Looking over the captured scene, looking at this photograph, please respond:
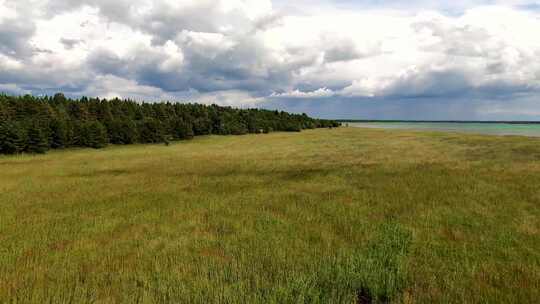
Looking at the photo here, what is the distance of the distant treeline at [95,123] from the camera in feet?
189

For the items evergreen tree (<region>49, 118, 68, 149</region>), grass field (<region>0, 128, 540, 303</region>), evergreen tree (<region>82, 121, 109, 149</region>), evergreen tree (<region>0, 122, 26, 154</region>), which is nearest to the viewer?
grass field (<region>0, 128, 540, 303</region>)

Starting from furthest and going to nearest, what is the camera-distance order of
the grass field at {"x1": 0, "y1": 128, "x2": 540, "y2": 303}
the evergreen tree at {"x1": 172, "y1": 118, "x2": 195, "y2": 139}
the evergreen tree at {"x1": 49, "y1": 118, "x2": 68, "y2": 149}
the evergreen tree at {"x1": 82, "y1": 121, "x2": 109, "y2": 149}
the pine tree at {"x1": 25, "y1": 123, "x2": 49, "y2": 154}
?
the evergreen tree at {"x1": 172, "y1": 118, "x2": 195, "y2": 139}, the evergreen tree at {"x1": 82, "y1": 121, "x2": 109, "y2": 149}, the evergreen tree at {"x1": 49, "y1": 118, "x2": 68, "y2": 149}, the pine tree at {"x1": 25, "y1": 123, "x2": 49, "y2": 154}, the grass field at {"x1": 0, "y1": 128, "x2": 540, "y2": 303}

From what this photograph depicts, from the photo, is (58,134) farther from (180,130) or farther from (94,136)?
(180,130)

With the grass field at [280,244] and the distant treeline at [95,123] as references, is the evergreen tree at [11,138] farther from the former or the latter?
the grass field at [280,244]

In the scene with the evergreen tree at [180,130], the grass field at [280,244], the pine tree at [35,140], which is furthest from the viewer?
the evergreen tree at [180,130]

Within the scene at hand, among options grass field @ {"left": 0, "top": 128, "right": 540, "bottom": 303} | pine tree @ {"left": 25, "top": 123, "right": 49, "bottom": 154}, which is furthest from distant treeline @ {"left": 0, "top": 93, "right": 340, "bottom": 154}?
grass field @ {"left": 0, "top": 128, "right": 540, "bottom": 303}

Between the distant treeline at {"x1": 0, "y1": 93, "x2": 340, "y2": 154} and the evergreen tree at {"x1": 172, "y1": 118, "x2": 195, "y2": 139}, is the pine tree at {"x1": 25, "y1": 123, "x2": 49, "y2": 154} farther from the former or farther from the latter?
the evergreen tree at {"x1": 172, "y1": 118, "x2": 195, "y2": 139}

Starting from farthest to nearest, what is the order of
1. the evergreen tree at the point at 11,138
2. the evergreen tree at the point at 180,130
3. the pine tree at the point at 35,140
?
the evergreen tree at the point at 180,130
the pine tree at the point at 35,140
the evergreen tree at the point at 11,138

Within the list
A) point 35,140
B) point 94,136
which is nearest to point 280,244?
point 35,140

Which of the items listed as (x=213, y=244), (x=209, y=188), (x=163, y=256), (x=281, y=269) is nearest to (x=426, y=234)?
(x=281, y=269)

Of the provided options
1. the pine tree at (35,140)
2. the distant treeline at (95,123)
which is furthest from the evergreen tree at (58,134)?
the pine tree at (35,140)

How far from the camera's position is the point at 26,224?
11.2 m

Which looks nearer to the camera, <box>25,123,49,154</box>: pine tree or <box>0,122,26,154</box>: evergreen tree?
<box>0,122,26,154</box>: evergreen tree

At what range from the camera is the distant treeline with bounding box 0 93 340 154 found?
57469mm
